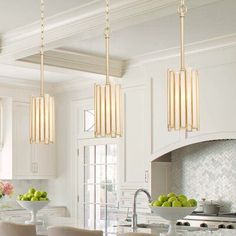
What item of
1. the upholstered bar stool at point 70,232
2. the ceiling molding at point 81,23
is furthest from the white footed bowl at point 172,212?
the ceiling molding at point 81,23

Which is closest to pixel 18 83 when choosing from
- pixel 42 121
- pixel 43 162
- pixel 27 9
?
pixel 43 162

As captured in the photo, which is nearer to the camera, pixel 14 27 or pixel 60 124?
pixel 14 27

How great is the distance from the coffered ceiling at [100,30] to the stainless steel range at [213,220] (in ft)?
6.32

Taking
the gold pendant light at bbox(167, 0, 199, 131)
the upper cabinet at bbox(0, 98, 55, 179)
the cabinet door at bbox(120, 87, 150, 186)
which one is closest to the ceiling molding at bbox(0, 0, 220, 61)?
the gold pendant light at bbox(167, 0, 199, 131)

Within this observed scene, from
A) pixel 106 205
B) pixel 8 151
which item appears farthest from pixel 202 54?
pixel 8 151

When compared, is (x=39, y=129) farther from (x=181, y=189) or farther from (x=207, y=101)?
(x=181, y=189)

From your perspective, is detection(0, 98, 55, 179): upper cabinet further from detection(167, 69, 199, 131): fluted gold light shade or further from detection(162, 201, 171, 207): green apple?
detection(167, 69, 199, 131): fluted gold light shade

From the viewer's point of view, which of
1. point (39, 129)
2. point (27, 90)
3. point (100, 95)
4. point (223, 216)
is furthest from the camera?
point (27, 90)

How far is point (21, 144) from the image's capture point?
8.40 meters

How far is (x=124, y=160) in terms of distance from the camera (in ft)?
24.2

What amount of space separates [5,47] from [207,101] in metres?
2.32

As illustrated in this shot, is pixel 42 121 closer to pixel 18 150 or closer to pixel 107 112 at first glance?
pixel 107 112

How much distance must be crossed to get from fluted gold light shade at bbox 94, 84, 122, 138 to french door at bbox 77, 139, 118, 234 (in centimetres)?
439

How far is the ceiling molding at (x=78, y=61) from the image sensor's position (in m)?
6.59
